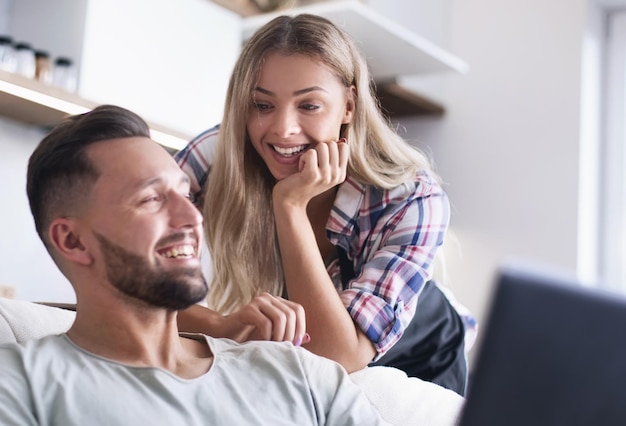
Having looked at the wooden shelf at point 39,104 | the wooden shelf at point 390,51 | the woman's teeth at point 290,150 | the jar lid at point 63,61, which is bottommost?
the woman's teeth at point 290,150

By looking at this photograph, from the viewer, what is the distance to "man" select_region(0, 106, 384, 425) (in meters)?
1.10

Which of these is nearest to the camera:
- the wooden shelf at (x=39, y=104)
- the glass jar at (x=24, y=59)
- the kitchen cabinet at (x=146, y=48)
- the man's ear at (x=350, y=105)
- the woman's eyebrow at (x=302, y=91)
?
the woman's eyebrow at (x=302, y=91)

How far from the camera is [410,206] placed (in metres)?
1.65

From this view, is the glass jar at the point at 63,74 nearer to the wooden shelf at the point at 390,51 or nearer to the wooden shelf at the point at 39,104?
the wooden shelf at the point at 39,104

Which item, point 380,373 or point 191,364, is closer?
point 191,364

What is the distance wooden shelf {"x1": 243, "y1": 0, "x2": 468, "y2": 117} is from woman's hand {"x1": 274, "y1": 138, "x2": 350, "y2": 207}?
138cm

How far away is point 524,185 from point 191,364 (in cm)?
275

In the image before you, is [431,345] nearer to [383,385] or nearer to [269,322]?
[383,385]

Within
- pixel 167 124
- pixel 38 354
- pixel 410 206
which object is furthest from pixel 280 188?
pixel 167 124

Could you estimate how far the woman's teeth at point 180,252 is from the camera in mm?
1179

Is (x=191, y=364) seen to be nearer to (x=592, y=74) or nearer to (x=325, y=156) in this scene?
(x=325, y=156)

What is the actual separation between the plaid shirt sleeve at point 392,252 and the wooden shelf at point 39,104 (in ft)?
3.59

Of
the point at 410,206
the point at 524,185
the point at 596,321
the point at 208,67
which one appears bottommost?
the point at 596,321

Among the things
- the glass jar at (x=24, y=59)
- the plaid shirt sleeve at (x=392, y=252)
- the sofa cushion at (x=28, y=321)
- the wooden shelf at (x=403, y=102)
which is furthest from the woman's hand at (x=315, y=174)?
the wooden shelf at (x=403, y=102)
